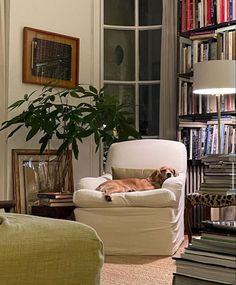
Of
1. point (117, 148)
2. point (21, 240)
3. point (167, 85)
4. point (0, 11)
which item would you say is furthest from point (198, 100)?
point (21, 240)

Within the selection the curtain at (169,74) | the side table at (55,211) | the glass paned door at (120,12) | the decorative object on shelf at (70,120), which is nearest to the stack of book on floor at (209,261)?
the side table at (55,211)

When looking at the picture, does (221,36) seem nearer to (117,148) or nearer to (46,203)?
(117,148)

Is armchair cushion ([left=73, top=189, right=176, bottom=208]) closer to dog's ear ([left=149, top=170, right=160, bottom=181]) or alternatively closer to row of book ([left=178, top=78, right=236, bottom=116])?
dog's ear ([left=149, top=170, right=160, bottom=181])

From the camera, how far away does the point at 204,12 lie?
4.81 metres

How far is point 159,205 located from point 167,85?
1867 mm

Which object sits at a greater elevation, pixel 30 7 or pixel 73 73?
pixel 30 7

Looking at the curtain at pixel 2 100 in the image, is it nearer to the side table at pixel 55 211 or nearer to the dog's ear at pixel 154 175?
the side table at pixel 55 211

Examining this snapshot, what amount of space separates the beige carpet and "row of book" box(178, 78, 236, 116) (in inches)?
59.5

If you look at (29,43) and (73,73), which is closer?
(29,43)

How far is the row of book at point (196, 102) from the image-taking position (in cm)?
460

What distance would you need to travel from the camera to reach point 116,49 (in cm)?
559

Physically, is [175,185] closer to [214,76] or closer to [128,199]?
[128,199]

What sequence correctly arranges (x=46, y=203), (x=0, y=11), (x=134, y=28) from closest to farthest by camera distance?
1. (x=46, y=203)
2. (x=0, y=11)
3. (x=134, y=28)

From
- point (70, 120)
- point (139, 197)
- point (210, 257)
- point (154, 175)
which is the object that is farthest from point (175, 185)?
point (210, 257)
